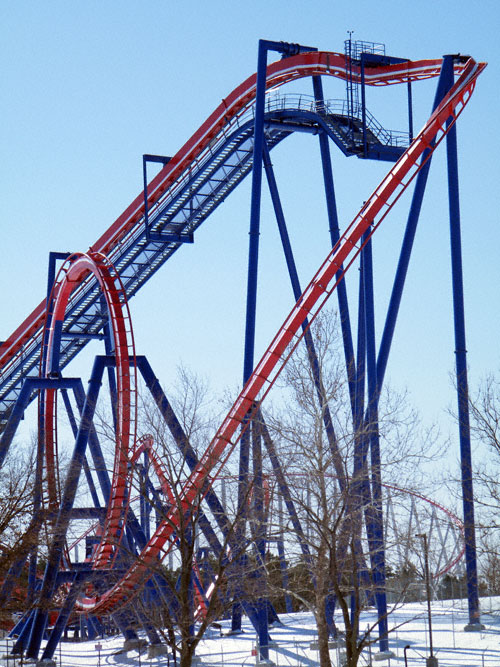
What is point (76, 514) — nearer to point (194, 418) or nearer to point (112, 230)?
point (194, 418)

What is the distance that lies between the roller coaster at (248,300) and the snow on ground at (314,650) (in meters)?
0.75

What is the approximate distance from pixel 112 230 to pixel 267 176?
251 inches

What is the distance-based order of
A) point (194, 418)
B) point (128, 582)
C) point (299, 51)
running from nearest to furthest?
1. point (194, 418)
2. point (128, 582)
3. point (299, 51)

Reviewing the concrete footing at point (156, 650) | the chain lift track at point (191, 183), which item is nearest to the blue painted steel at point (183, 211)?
the chain lift track at point (191, 183)

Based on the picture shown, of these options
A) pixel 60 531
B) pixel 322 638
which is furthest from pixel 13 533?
pixel 322 638

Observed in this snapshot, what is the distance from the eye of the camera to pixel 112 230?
28.3 metres

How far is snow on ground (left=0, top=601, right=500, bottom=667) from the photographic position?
18938 mm

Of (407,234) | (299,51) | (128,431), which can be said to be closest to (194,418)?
(128,431)

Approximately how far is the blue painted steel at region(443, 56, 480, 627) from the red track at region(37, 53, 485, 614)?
674 mm

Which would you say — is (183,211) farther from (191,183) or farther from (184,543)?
(184,543)

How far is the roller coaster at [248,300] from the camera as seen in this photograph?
19094mm

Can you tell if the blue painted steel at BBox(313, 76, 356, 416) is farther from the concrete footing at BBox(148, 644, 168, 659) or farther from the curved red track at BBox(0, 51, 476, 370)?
the concrete footing at BBox(148, 644, 168, 659)

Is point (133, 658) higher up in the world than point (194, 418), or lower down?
lower down

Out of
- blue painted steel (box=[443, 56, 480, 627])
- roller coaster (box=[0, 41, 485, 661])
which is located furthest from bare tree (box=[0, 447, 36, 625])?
blue painted steel (box=[443, 56, 480, 627])
